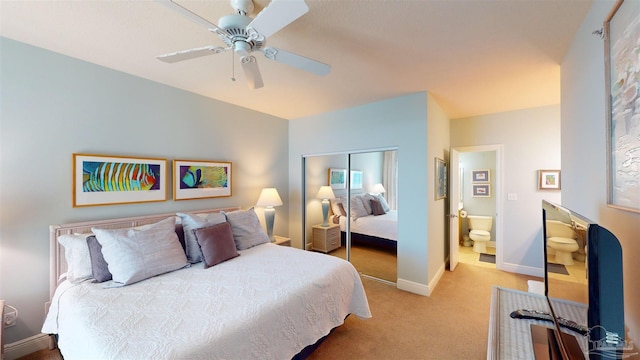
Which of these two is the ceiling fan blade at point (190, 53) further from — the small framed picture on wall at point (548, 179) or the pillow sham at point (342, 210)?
the small framed picture on wall at point (548, 179)

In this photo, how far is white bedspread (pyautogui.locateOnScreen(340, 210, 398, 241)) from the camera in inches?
127

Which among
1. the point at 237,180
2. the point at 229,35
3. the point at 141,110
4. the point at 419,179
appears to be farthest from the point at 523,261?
the point at 141,110

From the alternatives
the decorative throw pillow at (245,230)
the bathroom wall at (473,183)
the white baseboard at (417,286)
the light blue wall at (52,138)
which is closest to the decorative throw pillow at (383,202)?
the white baseboard at (417,286)

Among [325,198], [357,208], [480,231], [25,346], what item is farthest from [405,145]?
[25,346]

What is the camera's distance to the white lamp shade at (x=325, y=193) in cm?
379

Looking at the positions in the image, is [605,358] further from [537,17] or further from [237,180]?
[237,180]

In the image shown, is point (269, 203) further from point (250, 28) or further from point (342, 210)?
point (250, 28)

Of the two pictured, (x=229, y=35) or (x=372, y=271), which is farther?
(x=372, y=271)

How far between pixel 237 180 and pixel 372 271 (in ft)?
7.82

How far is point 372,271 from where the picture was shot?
3.47 m

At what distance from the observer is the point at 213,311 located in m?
1.42

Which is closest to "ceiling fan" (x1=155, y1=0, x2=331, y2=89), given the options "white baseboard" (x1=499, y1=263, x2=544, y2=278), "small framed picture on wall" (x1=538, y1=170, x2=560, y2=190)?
"small framed picture on wall" (x1=538, y1=170, x2=560, y2=190)

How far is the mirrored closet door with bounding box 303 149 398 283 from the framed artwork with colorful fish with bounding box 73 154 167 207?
7.05 feet

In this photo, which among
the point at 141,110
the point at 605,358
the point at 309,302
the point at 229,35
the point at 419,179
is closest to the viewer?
the point at 605,358
